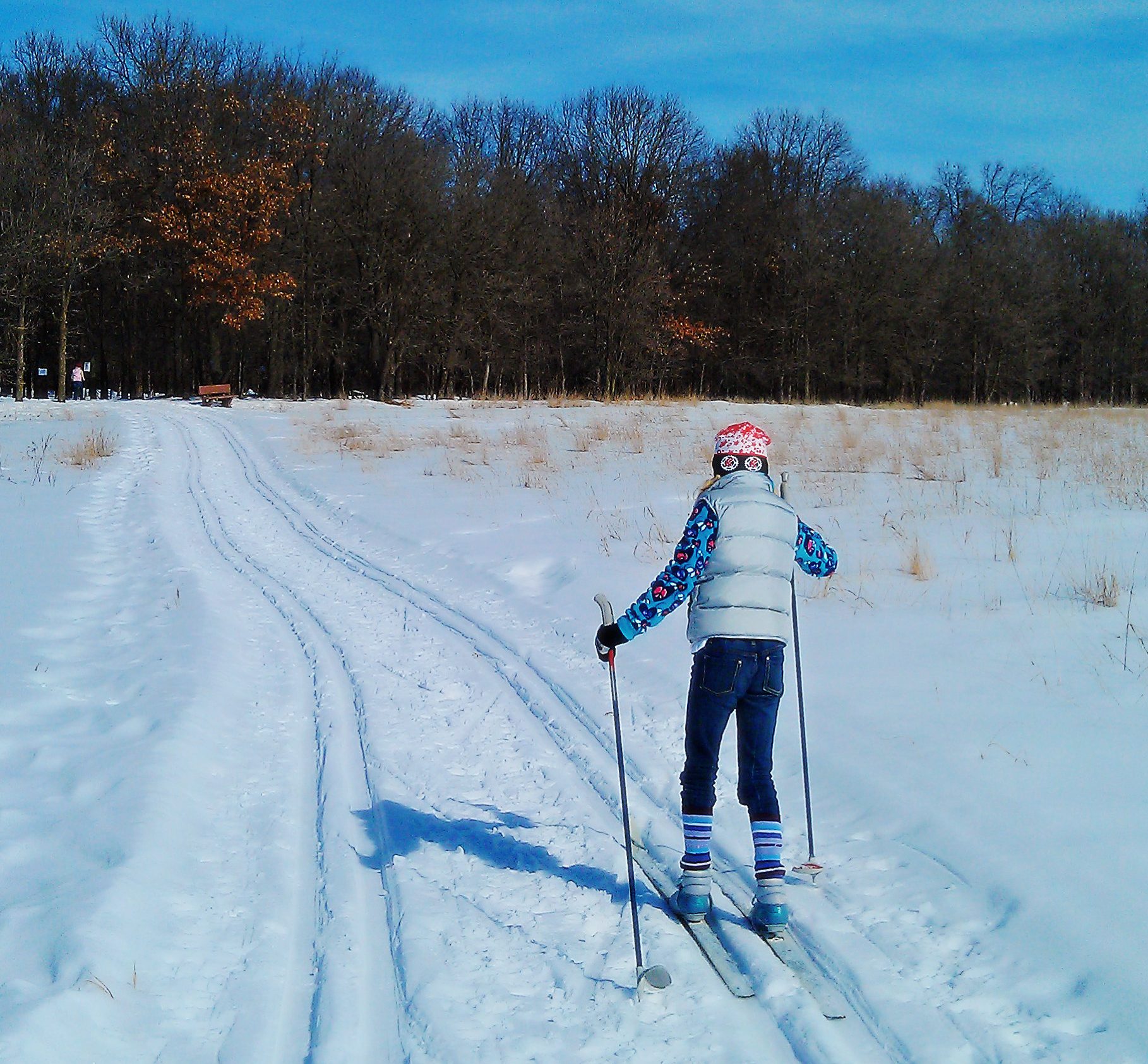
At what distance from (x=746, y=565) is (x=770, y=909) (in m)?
1.41

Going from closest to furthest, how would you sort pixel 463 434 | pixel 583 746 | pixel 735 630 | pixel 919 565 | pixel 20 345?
pixel 735 630 → pixel 583 746 → pixel 919 565 → pixel 463 434 → pixel 20 345

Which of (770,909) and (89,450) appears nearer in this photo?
(770,909)

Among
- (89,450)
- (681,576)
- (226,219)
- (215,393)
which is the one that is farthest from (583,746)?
(226,219)

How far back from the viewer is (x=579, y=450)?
19.3m

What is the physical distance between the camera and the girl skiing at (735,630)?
3.99 meters

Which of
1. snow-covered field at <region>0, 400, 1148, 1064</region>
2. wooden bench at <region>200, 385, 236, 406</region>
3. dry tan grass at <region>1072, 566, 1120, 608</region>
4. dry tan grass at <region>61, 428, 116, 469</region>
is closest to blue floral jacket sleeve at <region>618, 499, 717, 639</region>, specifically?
snow-covered field at <region>0, 400, 1148, 1064</region>

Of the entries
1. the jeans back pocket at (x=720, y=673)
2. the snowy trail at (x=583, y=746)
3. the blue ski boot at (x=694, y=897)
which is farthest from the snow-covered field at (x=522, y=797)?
the jeans back pocket at (x=720, y=673)

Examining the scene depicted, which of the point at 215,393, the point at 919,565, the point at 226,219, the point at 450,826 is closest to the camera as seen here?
the point at 450,826

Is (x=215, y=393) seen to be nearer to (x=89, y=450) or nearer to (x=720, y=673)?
(x=89, y=450)

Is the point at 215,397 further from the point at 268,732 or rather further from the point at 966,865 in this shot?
the point at 966,865

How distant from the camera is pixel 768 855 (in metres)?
4.07

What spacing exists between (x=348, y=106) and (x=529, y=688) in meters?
39.6

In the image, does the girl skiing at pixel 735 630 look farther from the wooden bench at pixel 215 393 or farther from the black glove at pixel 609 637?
the wooden bench at pixel 215 393

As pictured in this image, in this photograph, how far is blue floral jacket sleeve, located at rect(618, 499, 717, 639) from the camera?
4.02 m
